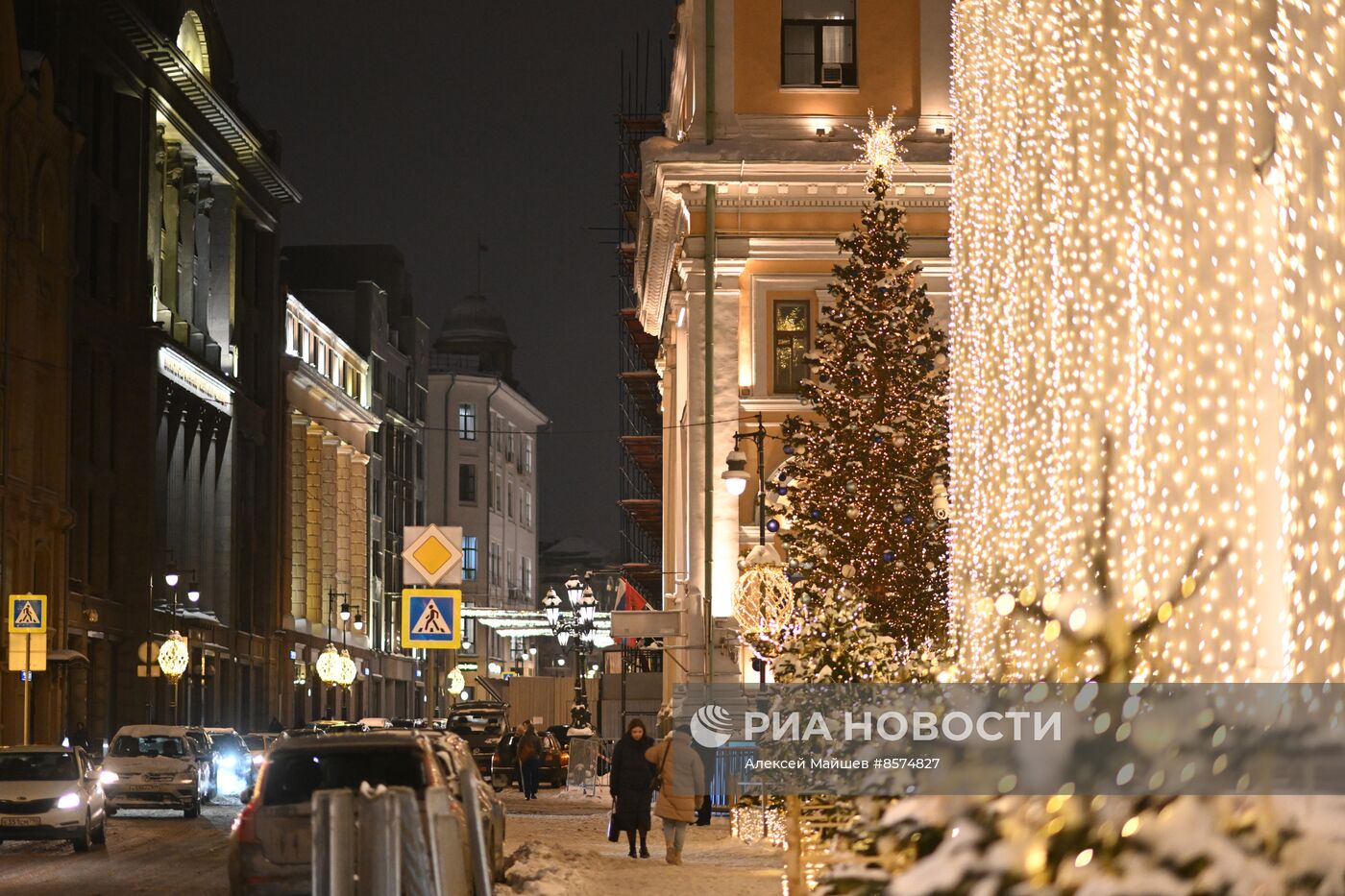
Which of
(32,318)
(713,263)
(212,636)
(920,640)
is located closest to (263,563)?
(212,636)

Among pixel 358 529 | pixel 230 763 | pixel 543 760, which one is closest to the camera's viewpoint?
pixel 230 763

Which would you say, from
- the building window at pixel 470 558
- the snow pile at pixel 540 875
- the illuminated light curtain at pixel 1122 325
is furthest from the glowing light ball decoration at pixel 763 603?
the building window at pixel 470 558

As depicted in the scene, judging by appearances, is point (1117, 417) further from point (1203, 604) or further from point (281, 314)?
point (281, 314)

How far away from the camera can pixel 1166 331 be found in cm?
536

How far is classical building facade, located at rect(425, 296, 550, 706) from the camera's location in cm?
13325

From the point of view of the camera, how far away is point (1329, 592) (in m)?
4.11

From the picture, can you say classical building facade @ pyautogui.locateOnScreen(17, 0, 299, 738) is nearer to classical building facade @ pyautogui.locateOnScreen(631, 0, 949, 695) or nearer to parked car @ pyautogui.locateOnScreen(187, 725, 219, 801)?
parked car @ pyautogui.locateOnScreen(187, 725, 219, 801)

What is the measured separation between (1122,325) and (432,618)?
16.6 metres

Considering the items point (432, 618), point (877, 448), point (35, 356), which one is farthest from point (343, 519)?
→ point (432, 618)

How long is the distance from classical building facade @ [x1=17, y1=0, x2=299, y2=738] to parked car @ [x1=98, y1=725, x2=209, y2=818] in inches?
684

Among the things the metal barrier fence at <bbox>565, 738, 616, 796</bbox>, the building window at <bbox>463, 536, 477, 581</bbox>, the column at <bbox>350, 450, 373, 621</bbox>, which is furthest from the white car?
the building window at <bbox>463, 536, 477, 581</bbox>

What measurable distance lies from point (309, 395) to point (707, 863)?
77.7m

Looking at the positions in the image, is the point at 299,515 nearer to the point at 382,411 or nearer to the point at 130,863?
the point at 382,411

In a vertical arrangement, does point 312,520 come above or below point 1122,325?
above
